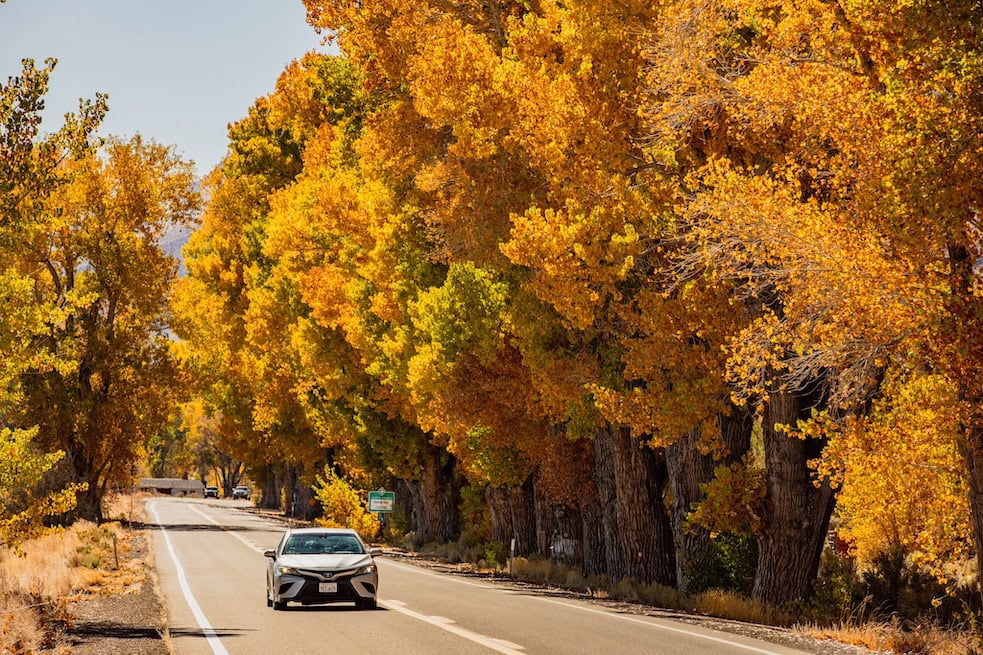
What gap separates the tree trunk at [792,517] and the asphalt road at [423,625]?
251cm

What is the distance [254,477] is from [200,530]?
37.5m

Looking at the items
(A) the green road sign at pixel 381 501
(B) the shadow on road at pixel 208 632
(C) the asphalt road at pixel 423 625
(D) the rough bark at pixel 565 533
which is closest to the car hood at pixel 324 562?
(C) the asphalt road at pixel 423 625

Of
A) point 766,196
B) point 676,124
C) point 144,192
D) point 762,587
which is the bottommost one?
point 762,587

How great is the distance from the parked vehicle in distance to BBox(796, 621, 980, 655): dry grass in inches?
249

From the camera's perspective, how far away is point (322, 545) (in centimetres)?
1961

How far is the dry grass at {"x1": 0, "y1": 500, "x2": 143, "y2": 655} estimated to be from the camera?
46.5ft

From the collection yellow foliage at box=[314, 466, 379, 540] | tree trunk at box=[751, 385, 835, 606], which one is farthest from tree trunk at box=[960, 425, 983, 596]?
yellow foliage at box=[314, 466, 379, 540]

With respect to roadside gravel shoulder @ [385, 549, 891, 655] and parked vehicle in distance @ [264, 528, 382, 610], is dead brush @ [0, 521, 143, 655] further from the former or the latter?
roadside gravel shoulder @ [385, 549, 891, 655]

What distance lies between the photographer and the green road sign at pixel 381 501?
42.6 metres

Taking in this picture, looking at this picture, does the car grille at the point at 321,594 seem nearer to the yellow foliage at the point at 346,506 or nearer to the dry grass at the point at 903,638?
the dry grass at the point at 903,638

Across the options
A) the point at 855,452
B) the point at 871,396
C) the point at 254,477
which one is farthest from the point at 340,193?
the point at 254,477

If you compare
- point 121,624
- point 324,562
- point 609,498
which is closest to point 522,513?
point 609,498

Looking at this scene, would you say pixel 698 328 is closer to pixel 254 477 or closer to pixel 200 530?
pixel 200 530

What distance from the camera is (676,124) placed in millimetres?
17656
